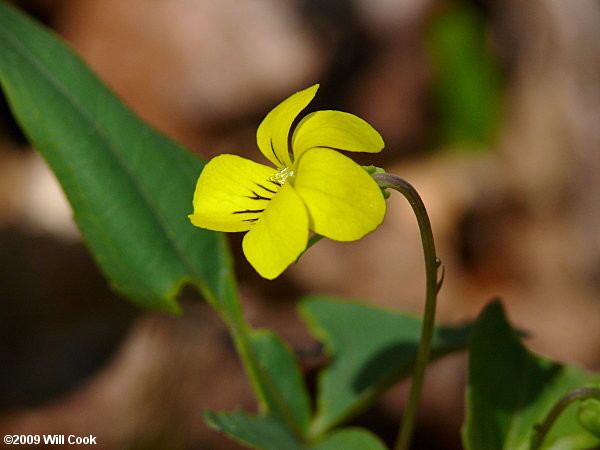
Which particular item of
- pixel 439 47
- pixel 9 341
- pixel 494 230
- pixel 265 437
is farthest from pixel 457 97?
pixel 265 437

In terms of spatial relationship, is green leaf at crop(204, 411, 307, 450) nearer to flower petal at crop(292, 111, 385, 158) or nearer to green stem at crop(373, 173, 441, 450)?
green stem at crop(373, 173, 441, 450)

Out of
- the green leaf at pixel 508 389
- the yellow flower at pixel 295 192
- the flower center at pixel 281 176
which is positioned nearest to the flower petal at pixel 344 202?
the yellow flower at pixel 295 192

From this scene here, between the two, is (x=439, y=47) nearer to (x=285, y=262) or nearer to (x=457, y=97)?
(x=457, y=97)

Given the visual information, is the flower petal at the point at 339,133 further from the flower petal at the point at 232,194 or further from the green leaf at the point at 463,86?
the green leaf at the point at 463,86

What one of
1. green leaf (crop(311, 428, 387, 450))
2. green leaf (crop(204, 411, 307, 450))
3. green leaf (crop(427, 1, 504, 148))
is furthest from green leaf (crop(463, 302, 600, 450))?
green leaf (crop(427, 1, 504, 148))

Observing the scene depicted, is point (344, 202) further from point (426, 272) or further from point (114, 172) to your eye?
point (114, 172)

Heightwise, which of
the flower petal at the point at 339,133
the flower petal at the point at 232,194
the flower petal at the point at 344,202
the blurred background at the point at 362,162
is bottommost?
the blurred background at the point at 362,162
